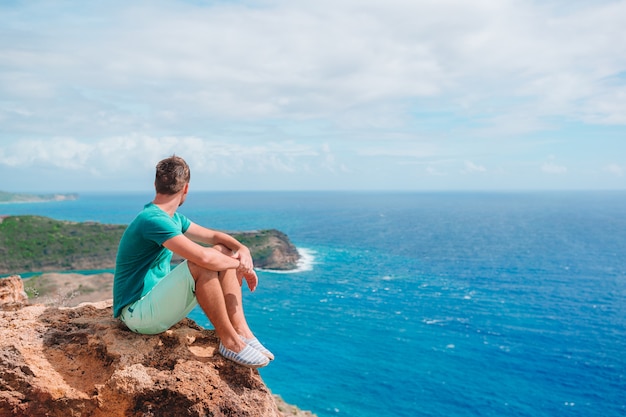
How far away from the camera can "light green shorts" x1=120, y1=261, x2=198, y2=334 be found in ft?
21.1

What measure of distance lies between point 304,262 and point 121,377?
82.9 meters

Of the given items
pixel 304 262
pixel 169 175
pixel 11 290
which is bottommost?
pixel 304 262

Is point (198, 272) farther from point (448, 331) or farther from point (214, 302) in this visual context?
point (448, 331)

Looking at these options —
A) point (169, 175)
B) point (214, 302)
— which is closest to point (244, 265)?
point (214, 302)

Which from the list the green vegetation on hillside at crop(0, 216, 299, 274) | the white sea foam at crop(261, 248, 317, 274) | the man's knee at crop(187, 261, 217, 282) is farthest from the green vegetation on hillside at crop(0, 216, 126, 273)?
the man's knee at crop(187, 261, 217, 282)

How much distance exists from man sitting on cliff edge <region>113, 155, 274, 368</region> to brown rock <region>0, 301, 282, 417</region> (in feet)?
1.07

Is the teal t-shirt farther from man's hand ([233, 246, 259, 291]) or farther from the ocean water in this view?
the ocean water

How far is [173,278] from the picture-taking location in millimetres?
6488

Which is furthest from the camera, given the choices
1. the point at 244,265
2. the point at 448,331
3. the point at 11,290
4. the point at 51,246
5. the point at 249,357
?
the point at 51,246

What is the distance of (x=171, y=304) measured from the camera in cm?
664

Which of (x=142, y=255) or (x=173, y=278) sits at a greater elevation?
(x=142, y=255)

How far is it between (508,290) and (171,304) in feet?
218

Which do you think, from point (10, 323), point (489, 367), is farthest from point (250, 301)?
point (10, 323)

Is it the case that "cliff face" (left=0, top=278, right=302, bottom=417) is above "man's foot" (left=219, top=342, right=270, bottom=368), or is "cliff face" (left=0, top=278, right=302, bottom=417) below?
below
